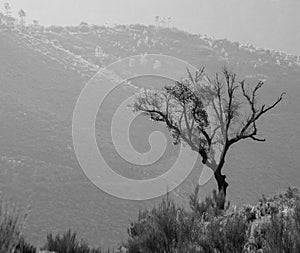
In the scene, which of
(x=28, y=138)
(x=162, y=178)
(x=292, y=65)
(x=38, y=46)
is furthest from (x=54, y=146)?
(x=292, y=65)

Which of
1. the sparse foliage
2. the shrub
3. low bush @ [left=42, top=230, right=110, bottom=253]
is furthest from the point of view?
the sparse foliage

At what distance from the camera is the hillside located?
143 feet

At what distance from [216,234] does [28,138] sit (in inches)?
2297

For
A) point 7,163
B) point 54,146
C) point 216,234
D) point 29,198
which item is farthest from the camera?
point 54,146

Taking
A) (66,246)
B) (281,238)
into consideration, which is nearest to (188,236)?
(281,238)

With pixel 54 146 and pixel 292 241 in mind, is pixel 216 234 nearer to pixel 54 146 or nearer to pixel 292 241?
pixel 292 241

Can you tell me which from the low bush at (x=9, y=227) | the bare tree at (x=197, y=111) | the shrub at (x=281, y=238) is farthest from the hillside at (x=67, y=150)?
the shrub at (x=281, y=238)

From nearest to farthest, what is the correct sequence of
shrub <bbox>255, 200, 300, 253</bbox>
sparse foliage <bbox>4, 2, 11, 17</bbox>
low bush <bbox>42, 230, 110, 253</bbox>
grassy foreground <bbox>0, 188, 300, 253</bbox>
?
grassy foreground <bbox>0, 188, 300, 253</bbox>, shrub <bbox>255, 200, 300, 253</bbox>, low bush <bbox>42, 230, 110, 253</bbox>, sparse foliage <bbox>4, 2, 11, 17</bbox>

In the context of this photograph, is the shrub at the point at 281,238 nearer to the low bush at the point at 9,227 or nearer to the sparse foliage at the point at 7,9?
the low bush at the point at 9,227

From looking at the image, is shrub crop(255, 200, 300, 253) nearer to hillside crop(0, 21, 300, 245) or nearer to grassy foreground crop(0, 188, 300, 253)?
grassy foreground crop(0, 188, 300, 253)

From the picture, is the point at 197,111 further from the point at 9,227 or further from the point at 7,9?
the point at 7,9

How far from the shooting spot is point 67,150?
61.8 m

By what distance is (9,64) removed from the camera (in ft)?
281

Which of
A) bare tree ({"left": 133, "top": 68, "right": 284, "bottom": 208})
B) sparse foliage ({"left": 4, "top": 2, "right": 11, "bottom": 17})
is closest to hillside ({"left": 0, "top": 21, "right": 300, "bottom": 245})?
bare tree ({"left": 133, "top": 68, "right": 284, "bottom": 208})
